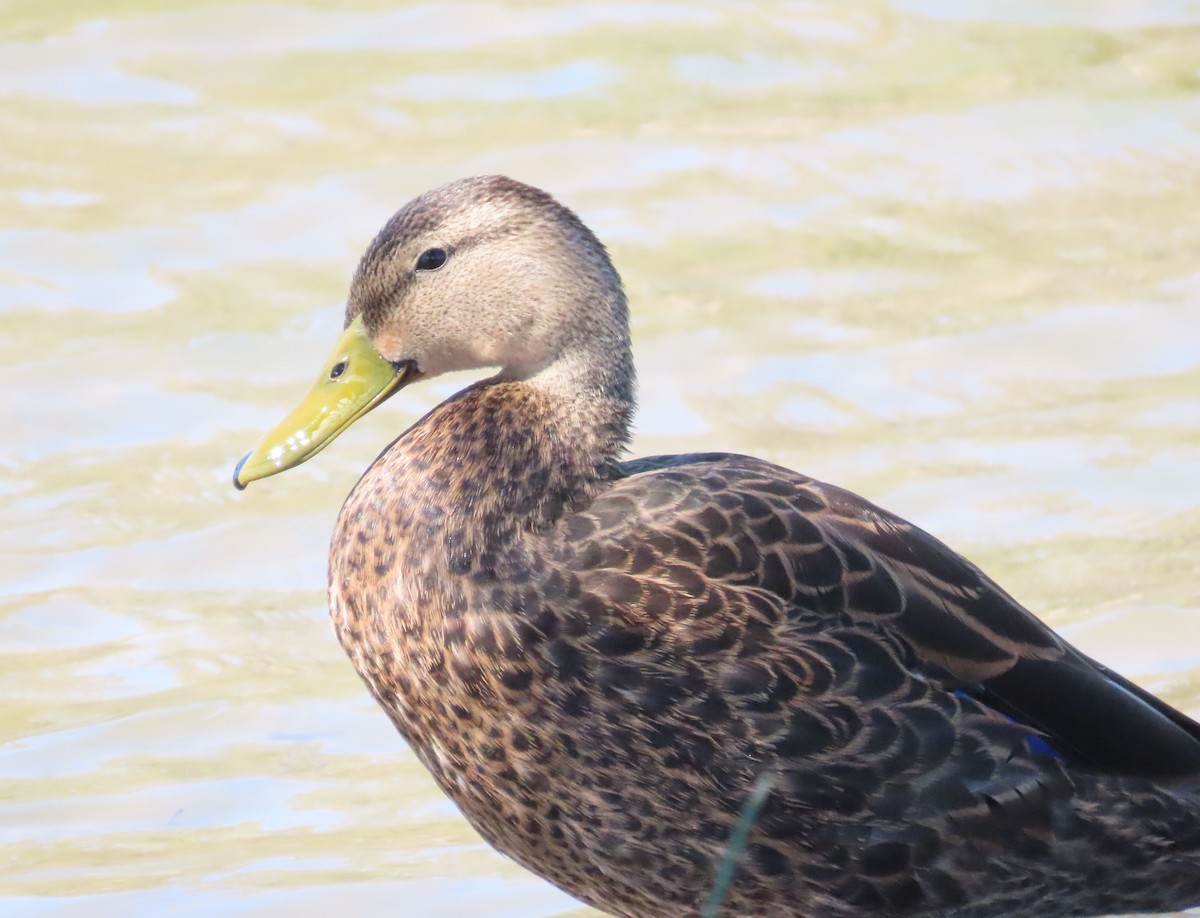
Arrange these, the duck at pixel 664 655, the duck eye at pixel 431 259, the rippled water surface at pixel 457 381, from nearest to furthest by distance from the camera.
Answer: the duck at pixel 664 655 → the duck eye at pixel 431 259 → the rippled water surface at pixel 457 381

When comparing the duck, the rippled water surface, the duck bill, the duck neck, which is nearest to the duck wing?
the duck

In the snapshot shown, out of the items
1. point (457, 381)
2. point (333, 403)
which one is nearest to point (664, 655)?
point (333, 403)

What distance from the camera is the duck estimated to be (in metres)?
4.12

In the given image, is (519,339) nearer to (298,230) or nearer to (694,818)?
(694,818)

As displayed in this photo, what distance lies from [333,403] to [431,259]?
364 mm

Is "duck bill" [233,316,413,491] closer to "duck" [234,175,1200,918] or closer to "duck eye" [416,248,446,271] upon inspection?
"duck" [234,175,1200,918]

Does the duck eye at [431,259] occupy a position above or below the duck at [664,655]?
above

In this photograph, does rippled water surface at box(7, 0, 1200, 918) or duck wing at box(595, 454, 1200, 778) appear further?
rippled water surface at box(7, 0, 1200, 918)

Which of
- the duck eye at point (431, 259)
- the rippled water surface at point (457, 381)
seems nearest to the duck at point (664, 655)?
the duck eye at point (431, 259)

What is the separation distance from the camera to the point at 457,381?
7531 mm

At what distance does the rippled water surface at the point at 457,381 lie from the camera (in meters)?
5.48

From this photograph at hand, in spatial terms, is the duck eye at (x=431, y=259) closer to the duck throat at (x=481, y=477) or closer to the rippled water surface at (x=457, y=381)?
the duck throat at (x=481, y=477)

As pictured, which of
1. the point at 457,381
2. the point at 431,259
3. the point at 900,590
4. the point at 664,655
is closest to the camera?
the point at 664,655

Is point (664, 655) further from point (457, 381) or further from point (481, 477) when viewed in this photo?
point (457, 381)
